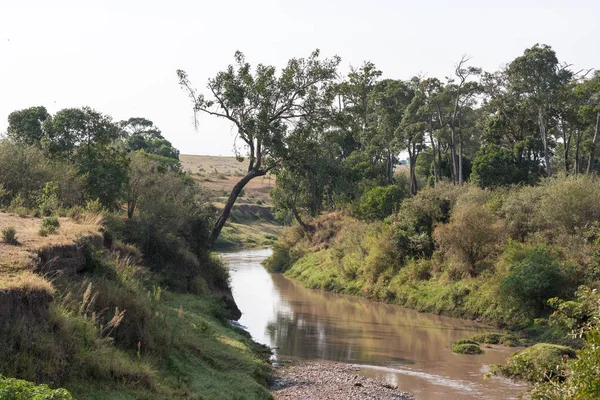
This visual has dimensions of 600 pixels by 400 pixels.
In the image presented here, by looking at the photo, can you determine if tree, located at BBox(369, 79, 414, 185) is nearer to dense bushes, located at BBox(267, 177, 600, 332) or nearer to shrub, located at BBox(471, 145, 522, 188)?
shrub, located at BBox(471, 145, 522, 188)

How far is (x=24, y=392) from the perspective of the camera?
26.7ft

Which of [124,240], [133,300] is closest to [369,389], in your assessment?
[133,300]

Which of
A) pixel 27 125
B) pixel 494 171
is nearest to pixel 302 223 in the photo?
pixel 494 171

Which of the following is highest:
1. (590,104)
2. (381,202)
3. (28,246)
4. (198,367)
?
(590,104)

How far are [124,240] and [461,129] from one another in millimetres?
39870

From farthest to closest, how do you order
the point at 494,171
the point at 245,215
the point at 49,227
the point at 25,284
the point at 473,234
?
the point at 245,215
the point at 494,171
the point at 473,234
the point at 49,227
the point at 25,284

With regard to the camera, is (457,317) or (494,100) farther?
(494,100)

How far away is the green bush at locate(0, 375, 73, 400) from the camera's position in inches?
313

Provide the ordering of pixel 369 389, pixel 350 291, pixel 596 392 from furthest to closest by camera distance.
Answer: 1. pixel 350 291
2. pixel 369 389
3. pixel 596 392

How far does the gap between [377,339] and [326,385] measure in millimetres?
11632

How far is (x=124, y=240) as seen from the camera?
29078 mm

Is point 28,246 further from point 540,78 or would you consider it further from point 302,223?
point 302,223

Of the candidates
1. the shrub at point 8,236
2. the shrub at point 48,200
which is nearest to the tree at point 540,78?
the shrub at point 48,200

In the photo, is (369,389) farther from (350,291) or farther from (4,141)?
(350,291)
